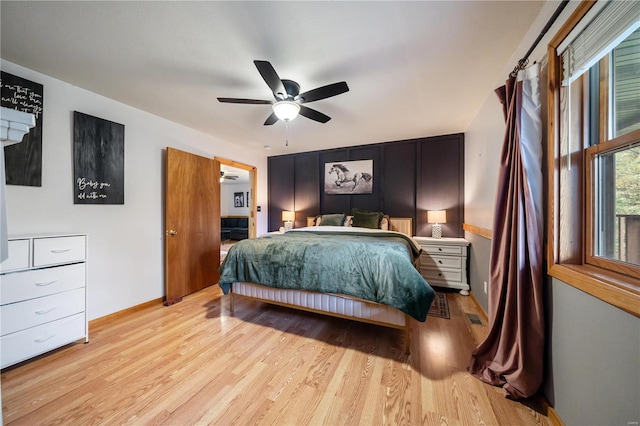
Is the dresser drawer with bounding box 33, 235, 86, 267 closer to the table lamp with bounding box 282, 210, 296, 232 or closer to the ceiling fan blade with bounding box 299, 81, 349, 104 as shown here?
the ceiling fan blade with bounding box 299, 81, 349, 104

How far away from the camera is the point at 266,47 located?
1677 millimetres

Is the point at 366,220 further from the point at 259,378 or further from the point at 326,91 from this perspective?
the point at 259,378

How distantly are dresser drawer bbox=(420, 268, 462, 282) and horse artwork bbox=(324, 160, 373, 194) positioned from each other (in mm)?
1630

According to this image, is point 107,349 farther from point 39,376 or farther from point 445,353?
point 445,353

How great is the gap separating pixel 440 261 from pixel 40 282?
4.14m

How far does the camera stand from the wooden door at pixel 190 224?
2926mm

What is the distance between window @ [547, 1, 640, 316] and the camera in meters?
0.94

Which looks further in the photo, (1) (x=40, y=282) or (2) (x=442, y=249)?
(2) (x=442, y=249)

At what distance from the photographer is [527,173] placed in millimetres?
1351

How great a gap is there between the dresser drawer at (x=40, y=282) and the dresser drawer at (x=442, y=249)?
3.87 metres

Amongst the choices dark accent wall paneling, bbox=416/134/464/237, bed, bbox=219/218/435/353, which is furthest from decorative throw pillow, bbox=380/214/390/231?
bed, bbox=219/218/435/353

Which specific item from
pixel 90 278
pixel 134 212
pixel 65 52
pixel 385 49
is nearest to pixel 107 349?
pixel 90 278

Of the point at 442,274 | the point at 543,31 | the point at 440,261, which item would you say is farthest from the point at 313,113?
the point at 442,274

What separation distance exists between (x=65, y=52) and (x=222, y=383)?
8.79 feet
